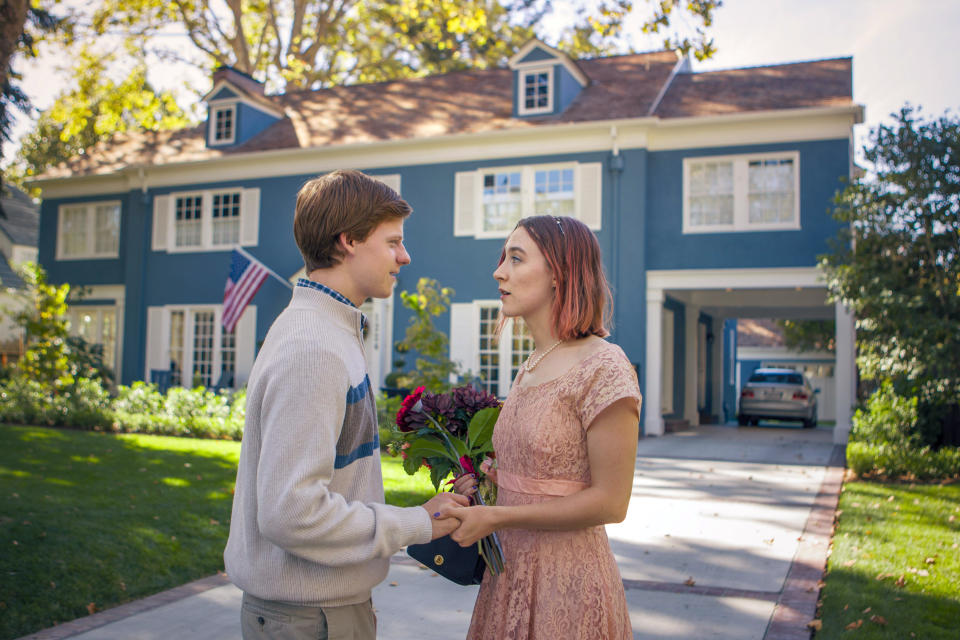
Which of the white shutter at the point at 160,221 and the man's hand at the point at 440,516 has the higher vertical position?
the white shutter at the point at 160,221

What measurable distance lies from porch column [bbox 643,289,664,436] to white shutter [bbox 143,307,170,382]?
1129 centimetres

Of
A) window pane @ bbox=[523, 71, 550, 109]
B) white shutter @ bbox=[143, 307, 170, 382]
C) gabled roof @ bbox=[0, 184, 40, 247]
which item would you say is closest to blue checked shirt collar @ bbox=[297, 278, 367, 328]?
window pane @ bbox=[523, 71, 550, 109]

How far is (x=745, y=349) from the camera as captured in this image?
34625 millimetres

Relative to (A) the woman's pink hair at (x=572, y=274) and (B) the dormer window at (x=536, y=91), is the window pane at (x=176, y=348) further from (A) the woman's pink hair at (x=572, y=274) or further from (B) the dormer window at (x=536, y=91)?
(A) the woman's pink hair at (x=572, y=274)

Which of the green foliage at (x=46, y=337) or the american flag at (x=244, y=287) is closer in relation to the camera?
the green foliage at (x=46, y=337)

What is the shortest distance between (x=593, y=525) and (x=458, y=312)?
14804mm

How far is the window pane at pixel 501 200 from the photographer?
55.2ft

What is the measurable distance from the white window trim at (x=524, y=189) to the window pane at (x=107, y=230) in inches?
388

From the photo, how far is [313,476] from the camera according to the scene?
1.75 m

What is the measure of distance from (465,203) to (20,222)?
26.6 m

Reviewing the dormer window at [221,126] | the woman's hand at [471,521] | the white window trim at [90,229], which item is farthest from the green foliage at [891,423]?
the white window trim at [90,229]


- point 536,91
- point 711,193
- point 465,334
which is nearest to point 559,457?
point 711,193

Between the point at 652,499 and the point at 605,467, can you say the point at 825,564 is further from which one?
the point at 605,467

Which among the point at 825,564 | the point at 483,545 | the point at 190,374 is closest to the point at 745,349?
the point at 190,374
